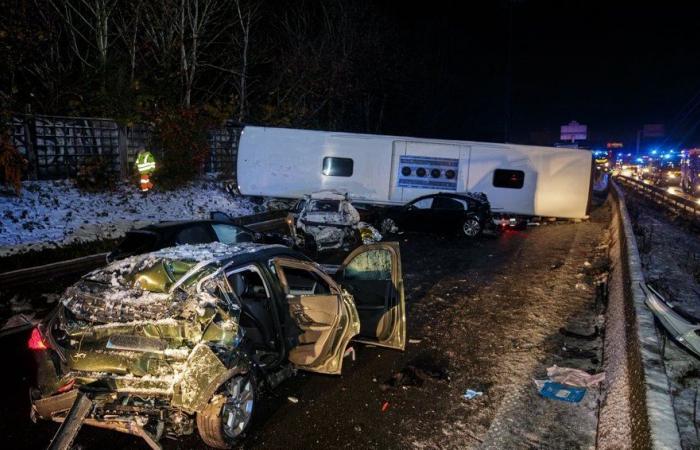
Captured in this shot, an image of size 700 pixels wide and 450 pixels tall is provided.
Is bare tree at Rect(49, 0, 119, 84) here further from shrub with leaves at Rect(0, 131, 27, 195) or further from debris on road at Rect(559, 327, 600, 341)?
debris on road at Rect(559, 327, 600, 341)

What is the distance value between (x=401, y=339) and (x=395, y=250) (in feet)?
3.25

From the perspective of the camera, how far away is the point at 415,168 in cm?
1812

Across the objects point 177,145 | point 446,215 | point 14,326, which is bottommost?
point 14,326

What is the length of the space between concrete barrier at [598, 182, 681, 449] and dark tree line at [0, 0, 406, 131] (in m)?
13.0

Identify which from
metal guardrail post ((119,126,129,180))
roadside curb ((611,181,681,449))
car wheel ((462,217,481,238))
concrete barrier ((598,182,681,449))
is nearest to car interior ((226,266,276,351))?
concrete barrier ((598,182,681,449))

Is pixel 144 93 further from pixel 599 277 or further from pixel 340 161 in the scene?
pixel 599 277

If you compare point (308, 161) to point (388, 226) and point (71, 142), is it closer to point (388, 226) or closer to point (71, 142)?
point (388, 226)

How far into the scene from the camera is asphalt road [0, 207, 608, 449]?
14.5 ft

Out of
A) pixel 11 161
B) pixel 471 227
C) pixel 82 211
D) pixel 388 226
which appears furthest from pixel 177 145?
pixel 471 227

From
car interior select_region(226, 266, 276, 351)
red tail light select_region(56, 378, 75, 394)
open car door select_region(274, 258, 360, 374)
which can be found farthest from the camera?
open car door select_region(274, 258, 360, 374)

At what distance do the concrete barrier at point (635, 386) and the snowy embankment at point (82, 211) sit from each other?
11408mm

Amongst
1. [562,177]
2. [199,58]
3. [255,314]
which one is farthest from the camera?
[199,58]

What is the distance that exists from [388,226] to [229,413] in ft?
39.5

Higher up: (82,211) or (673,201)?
(673,201)
